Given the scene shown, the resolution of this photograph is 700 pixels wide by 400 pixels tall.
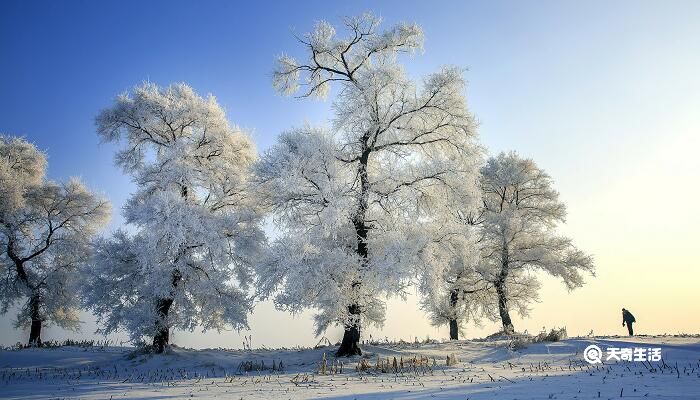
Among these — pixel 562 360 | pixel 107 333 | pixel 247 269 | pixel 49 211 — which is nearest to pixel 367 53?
pixel 247 269

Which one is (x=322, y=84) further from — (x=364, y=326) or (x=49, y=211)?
(x=49, y=211)

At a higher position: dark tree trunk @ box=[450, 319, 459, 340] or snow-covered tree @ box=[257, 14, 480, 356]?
snow-covered tree @ box=[257, 14, 480, 356]

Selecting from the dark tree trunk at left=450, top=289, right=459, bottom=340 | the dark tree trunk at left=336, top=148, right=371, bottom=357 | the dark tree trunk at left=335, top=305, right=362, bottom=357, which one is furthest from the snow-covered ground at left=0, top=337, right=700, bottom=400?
the dark tree trunk at left=450, top=289, right=459, bottom=340

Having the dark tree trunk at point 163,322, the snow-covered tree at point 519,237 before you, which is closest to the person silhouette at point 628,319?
the snow-covered tree at point 519,237

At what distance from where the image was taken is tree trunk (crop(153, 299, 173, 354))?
17.5 metres

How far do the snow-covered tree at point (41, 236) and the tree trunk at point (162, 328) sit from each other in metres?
9.49

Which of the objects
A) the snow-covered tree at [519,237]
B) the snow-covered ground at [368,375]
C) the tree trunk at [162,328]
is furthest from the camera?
the snow-covered tree at [519,237]

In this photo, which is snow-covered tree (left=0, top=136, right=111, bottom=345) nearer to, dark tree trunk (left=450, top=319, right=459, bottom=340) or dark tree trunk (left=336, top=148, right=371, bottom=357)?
dark tree trunk (left=336, top=148, right=371, bottom=357)

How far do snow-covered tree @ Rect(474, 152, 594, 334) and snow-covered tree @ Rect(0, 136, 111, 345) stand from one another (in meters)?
20.7

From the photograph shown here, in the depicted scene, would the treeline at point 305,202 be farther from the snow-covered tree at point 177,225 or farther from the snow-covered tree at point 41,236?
the snow-covered tree at point 41,236

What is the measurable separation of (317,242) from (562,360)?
26.3 ft

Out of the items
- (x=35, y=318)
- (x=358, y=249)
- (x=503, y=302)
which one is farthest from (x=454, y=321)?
(x=35, y=318)

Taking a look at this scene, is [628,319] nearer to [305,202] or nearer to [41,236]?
[305,202]

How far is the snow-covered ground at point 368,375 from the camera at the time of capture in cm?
886
